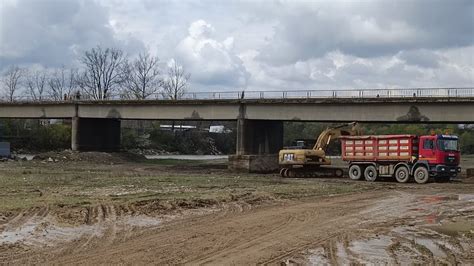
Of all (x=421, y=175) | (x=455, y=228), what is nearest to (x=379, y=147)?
(x=421, y=175)

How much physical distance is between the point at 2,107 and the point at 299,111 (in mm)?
39055

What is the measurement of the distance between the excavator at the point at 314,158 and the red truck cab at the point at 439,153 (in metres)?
6.17

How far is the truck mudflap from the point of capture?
30.7 metres

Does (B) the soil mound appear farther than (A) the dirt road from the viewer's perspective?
Yes

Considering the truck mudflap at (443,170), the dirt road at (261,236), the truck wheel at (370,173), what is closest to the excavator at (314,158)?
the truck wheel at (370,173)

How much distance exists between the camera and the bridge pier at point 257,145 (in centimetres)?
4562

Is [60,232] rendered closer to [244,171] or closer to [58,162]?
[244,171]

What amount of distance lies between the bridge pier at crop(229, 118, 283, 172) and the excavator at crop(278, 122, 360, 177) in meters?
8.36

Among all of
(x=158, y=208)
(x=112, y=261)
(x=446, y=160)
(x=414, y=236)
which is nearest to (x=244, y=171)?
(x=446, y=160)

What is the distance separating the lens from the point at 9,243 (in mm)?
11422

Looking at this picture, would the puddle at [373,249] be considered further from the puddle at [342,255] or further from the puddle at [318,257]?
the puddle at [318,257]

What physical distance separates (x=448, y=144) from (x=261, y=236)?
21.6 metres

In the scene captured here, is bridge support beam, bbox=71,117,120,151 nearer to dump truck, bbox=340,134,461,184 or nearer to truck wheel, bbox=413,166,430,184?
dump truck, bbox=340,134,461,184

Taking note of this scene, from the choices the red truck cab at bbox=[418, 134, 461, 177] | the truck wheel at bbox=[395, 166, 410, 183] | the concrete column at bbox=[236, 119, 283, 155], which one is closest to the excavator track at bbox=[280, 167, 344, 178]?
the truck wheel at bbox=[395, 166, 410, 183]
